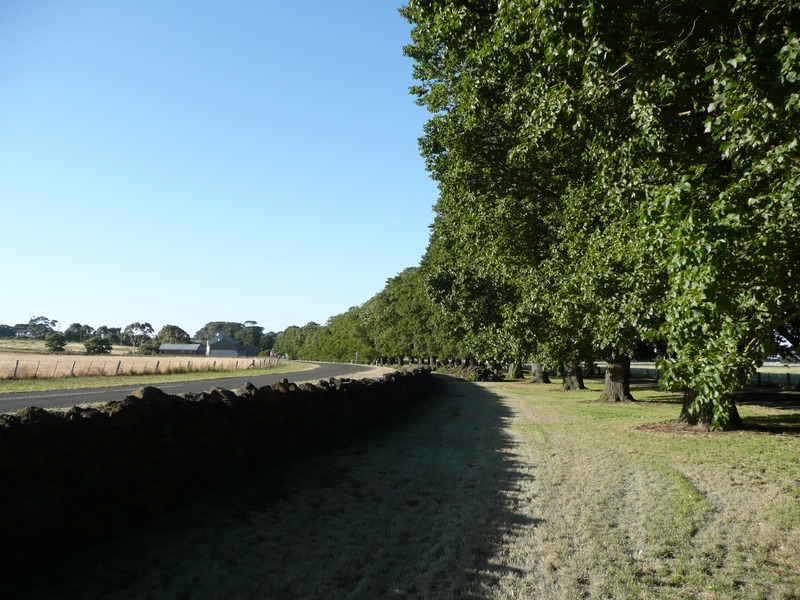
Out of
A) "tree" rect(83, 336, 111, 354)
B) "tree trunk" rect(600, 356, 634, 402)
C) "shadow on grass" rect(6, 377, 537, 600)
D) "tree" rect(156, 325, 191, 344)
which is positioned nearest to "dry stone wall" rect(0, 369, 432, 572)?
"shadow on grass" rect(6, 377, 537, 600)

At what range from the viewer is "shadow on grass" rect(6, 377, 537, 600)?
483cm

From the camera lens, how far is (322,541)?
6.07 meters

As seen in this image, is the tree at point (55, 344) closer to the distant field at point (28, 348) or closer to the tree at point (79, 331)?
the distant field at point (28, 348)

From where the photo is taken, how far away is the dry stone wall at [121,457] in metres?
4.75

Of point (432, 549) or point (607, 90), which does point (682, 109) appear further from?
point (432, 549)

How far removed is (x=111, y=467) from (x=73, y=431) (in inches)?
22.9

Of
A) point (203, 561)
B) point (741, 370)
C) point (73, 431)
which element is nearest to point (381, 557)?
point (203, 561)

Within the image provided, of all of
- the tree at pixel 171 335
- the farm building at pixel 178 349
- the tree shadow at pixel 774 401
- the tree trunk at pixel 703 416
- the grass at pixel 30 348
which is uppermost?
the tree at pixel 171 335

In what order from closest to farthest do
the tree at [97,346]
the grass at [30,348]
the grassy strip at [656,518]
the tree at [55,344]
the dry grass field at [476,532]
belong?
the dry grass field at [476,532], the grassy strip at [656,518], the grass at [30,348], the tree at [55,344], the tree at [97,346]

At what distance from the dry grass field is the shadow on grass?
2cm

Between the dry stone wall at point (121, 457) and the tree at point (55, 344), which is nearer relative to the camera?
the dry stone wall at point (121, 457)

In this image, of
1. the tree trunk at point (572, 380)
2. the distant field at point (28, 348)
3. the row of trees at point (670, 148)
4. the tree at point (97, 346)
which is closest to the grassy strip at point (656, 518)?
the row of trees at point (670, 148)

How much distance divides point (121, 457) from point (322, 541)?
2.22m

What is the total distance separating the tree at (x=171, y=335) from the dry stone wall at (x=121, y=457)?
177 meters
